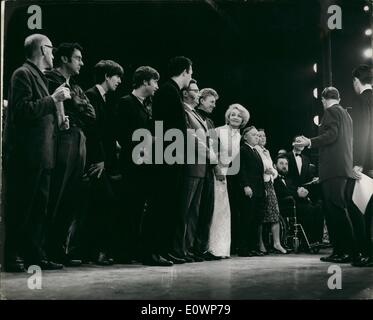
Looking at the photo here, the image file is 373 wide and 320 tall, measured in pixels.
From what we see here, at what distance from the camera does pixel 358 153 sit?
15.2 feet

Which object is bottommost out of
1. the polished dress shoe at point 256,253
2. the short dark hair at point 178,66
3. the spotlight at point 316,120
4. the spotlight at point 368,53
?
the polished dress shoe at point 256,253

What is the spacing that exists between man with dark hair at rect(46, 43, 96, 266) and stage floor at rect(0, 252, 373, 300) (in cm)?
31

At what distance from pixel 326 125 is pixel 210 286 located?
1944 mm

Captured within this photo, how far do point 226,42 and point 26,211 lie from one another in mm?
2365

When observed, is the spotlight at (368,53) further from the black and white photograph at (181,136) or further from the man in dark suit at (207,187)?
the man in dark suit at (207,187)

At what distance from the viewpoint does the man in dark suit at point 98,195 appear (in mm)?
4496

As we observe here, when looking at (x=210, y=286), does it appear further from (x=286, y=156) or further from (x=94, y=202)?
(x=286, y=156)

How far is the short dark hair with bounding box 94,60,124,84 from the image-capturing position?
15.2 ft

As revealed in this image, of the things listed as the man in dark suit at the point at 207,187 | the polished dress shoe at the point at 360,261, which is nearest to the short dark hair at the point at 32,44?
the man in dark suit at the point at 207,187

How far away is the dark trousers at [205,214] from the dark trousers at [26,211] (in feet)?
4.76

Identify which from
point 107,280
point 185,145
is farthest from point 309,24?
point 107,280

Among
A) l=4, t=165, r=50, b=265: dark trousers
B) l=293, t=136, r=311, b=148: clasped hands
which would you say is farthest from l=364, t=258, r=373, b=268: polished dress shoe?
l=4, t=165, r=50, b=265: dark trousers

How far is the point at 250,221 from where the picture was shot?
500cm

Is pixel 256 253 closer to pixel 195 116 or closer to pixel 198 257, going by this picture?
pixel 198 257
